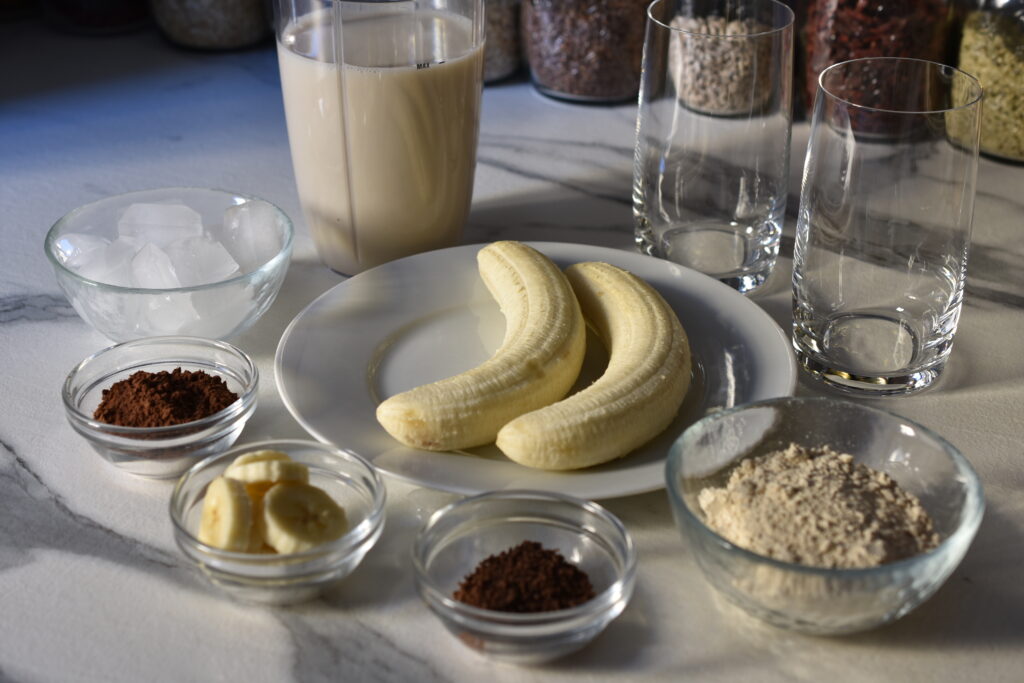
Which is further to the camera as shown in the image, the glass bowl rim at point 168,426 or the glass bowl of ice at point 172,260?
the glass bowl of ice at point 172,260

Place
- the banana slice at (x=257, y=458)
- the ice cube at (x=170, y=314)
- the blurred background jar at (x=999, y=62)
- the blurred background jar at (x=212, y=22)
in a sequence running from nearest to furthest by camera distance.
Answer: the banana slice at (x=257, y=458), the ice cube at (x=170, y=314), the blurred background jar at (x=999, y=62), the blurred background jar at (x=212, y=22)

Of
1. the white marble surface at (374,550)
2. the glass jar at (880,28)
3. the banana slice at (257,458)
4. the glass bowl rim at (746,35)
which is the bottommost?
the white marble surface at (374,550)

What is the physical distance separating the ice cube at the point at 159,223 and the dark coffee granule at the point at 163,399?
191mm

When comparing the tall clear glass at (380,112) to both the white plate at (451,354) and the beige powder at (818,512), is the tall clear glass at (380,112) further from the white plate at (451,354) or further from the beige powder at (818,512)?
the beige powder at (818,512)

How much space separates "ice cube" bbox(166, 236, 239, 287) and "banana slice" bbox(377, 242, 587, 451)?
0.22 m

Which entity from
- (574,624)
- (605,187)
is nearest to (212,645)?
(574,624)

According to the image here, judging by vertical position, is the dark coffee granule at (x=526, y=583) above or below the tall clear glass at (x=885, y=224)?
below

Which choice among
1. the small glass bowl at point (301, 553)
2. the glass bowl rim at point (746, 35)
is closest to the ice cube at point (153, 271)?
the small glass bowl at point (301, 553)

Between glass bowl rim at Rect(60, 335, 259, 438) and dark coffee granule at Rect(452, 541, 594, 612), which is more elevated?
glass bowl rim at Rect(60, 335, 259, 438)

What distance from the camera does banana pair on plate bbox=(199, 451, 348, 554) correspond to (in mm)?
622

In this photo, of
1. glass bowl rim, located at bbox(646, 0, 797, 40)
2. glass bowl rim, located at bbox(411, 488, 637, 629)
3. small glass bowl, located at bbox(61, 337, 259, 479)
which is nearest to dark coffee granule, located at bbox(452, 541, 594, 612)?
glass bowl rim, located at bbox(411, 488, 637, 629)

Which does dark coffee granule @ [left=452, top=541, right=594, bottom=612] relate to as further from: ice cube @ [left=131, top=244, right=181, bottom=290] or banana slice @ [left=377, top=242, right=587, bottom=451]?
ice cube @ [left=131, top=244, right=181, bottom=290]

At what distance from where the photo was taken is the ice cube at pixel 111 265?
2.85ft

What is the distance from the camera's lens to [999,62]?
1117mm
